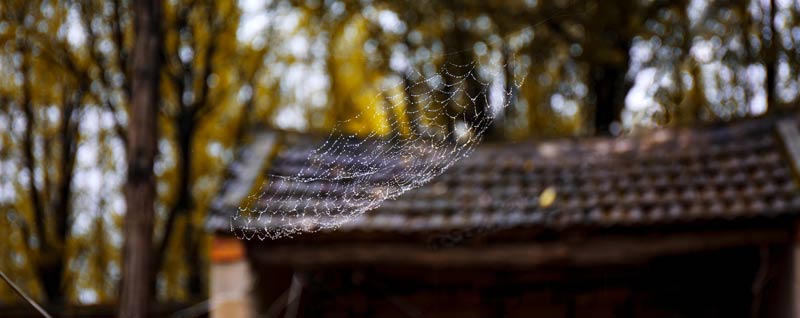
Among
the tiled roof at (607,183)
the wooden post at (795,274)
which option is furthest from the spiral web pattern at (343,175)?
the wooden post at (795,274)

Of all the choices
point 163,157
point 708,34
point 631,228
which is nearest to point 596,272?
point 631,228

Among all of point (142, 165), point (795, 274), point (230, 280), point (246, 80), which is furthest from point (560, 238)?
point (246, 80)

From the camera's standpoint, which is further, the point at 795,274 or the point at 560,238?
the point at 560,238

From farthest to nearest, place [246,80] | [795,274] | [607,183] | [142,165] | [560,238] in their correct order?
1. [246,80]
2. [607,183]
3. [560,238]
4. [795,274]
5. [142,165]

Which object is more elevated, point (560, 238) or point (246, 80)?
point (246, 80)

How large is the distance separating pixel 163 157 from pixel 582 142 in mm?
7505

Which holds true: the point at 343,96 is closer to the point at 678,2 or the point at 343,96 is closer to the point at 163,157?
the point at 163,157

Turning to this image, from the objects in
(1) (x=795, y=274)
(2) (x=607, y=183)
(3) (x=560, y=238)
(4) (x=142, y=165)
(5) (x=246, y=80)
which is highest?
(5) (x=246, y=80)

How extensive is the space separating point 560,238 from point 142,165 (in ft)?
9.66

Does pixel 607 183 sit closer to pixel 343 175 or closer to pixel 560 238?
pixel 560 238

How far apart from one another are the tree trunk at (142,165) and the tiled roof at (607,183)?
3.83 ft

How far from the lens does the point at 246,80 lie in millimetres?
12359

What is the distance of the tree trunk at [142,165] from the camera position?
4820 mm

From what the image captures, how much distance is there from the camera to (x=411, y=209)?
6.23 m
